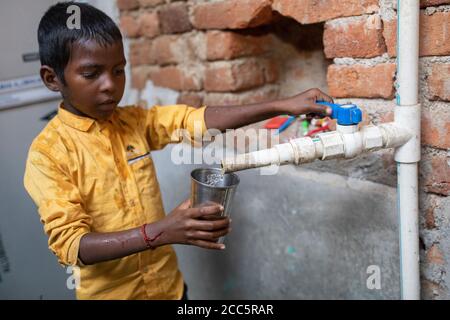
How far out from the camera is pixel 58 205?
90cm

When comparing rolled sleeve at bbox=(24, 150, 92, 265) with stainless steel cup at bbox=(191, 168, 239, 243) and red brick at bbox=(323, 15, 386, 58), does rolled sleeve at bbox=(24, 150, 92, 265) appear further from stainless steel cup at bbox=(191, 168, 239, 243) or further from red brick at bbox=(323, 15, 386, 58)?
red brick at bbox=(323, 15, 386, 58)

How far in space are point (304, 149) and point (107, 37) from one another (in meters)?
0.48

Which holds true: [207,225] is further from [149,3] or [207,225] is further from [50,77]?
[149,3]

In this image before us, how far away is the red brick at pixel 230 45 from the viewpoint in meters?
1.30

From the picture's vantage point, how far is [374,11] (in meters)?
0.98

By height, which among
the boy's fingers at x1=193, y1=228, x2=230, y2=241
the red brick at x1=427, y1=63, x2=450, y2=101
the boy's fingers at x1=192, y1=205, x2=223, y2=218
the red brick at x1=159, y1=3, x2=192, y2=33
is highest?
the red brick at x1=159, y1=3, x2=192, y2=33

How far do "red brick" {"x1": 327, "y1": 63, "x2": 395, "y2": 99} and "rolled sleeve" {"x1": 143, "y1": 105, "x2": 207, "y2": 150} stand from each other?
1.05 feet

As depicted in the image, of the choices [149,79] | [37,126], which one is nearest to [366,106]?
[149,79]

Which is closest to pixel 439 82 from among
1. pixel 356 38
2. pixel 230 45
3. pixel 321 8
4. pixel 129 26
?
pixel 356 38

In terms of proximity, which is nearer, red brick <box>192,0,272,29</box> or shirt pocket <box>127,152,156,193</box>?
shirt pocket <box>127,152,156,193</box>

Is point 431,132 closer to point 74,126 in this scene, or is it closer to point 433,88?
point 433,88

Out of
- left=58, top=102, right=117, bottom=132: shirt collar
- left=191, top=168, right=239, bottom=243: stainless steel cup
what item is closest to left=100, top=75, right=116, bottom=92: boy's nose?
left=58, top=102, right=117, bottom=132: shirt collar

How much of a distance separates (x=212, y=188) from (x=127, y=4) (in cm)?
101

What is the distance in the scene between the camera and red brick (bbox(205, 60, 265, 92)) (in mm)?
1330
